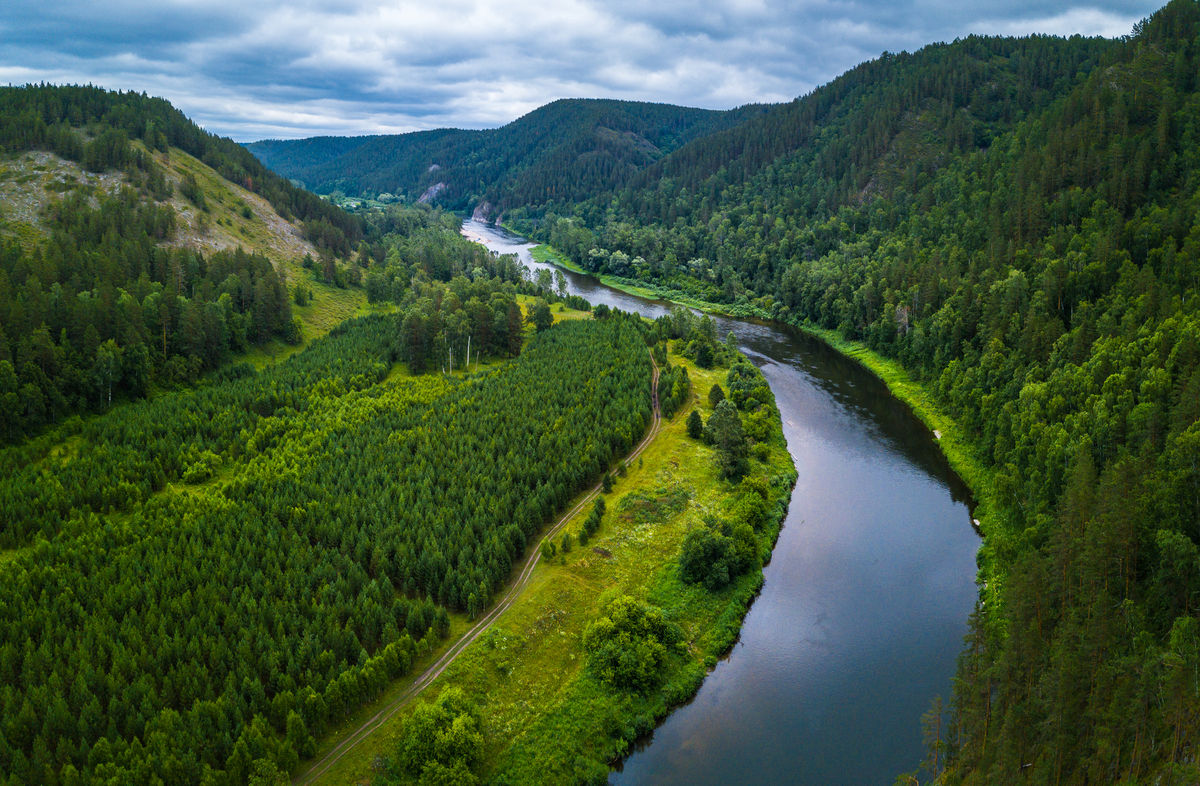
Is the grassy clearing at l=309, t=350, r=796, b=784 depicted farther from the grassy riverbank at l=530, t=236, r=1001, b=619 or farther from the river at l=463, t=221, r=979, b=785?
the grassy riverbank at l=530, t=236, r=1001, b=619

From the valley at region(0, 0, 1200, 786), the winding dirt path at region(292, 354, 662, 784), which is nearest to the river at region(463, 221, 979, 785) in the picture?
the valley at region(0, 0, 1200, 786)

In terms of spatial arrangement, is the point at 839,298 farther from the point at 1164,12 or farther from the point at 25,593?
the point at 25,593

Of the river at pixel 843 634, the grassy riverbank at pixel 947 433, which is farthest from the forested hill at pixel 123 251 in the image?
the grassy riverbank at pixel 947 433

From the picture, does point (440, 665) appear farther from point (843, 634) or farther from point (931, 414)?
point (931, 414)

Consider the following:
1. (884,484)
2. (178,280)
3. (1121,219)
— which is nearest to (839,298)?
(1121,219)

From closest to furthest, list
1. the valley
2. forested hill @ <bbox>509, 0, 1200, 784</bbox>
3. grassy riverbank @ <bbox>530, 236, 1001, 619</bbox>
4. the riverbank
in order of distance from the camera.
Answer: forested hill @ <bbox>509, 0, 1200, 784</bbox> < the valley < grassy riverbank @ <bbox>530, 236, 1001, 619</bbox> < the riverbank

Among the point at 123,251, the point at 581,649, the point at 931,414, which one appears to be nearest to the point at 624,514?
the point at 581,649
